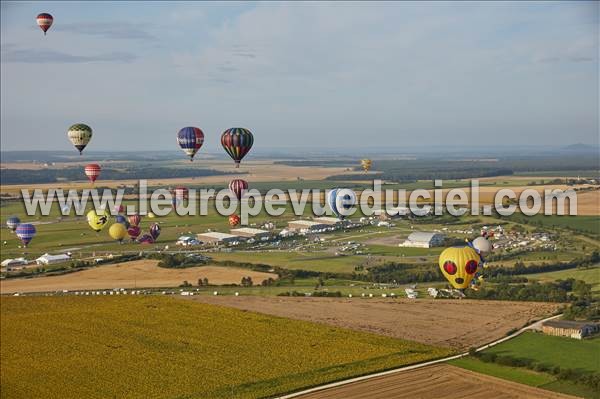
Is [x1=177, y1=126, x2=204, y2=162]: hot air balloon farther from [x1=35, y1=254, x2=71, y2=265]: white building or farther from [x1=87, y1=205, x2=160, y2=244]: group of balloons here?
[x1=87, y1=205, x2=160, y2=244]: group of balloons

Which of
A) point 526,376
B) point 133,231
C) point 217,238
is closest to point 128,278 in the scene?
point 133,231

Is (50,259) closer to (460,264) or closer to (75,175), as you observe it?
(460,264)

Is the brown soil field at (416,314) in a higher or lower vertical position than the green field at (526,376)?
higher

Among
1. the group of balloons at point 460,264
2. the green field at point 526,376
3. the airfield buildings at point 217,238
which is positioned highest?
the group of balloons at point 460,264

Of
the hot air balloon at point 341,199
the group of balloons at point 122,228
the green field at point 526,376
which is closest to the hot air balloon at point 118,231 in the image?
the group of balloons at point 122,228

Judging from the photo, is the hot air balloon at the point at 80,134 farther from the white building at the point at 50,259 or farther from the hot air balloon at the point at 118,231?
the hot air balloon at the point at 118,231

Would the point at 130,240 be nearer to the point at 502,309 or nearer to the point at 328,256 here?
the point at 328,256

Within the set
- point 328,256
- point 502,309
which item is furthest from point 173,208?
point 502,309
